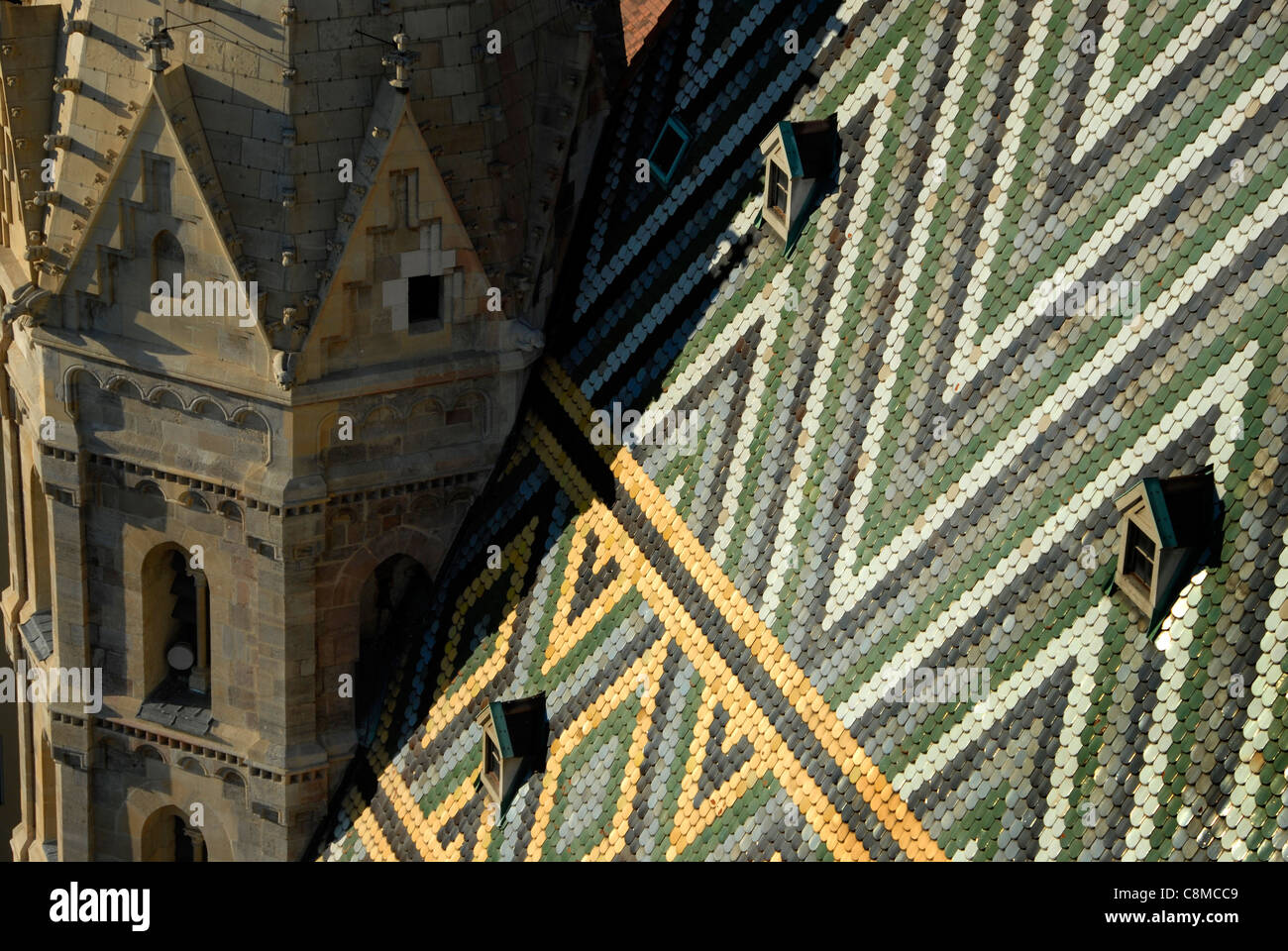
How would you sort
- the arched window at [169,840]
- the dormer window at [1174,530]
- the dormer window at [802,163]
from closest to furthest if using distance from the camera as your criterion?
the dormer window at [1174,530]
the dormer window at [802,163]
the arched window at [169,840]

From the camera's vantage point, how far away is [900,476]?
4050cm

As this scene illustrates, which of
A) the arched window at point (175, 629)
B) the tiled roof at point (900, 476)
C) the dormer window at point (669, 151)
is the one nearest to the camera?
the tiled roof at point (900, 476)

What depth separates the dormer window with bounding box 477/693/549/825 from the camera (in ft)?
146

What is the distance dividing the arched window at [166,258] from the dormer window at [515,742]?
22.3 feet

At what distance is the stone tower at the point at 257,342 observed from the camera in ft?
143

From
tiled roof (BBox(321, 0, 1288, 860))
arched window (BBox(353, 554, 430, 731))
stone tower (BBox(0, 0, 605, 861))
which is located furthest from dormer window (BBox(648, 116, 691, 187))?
arched window (BBox(353, 554, 430, 731))

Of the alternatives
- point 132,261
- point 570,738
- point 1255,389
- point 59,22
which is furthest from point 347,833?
point 1255,389

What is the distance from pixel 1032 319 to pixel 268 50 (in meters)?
10.3

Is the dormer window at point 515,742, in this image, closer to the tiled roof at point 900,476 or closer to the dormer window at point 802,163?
the tiled roof at point 900,476

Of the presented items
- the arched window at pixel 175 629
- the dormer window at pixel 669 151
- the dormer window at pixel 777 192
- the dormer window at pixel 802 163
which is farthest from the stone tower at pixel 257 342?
the dormer window at pixel 802 163

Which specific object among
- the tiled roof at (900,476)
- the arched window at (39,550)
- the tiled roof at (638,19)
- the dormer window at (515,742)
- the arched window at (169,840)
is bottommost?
the arched window at (169,840)

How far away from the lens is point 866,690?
39.9 metres

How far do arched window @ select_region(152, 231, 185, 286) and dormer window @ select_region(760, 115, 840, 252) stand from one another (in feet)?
24.6

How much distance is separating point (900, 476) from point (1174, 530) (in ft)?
16.5
